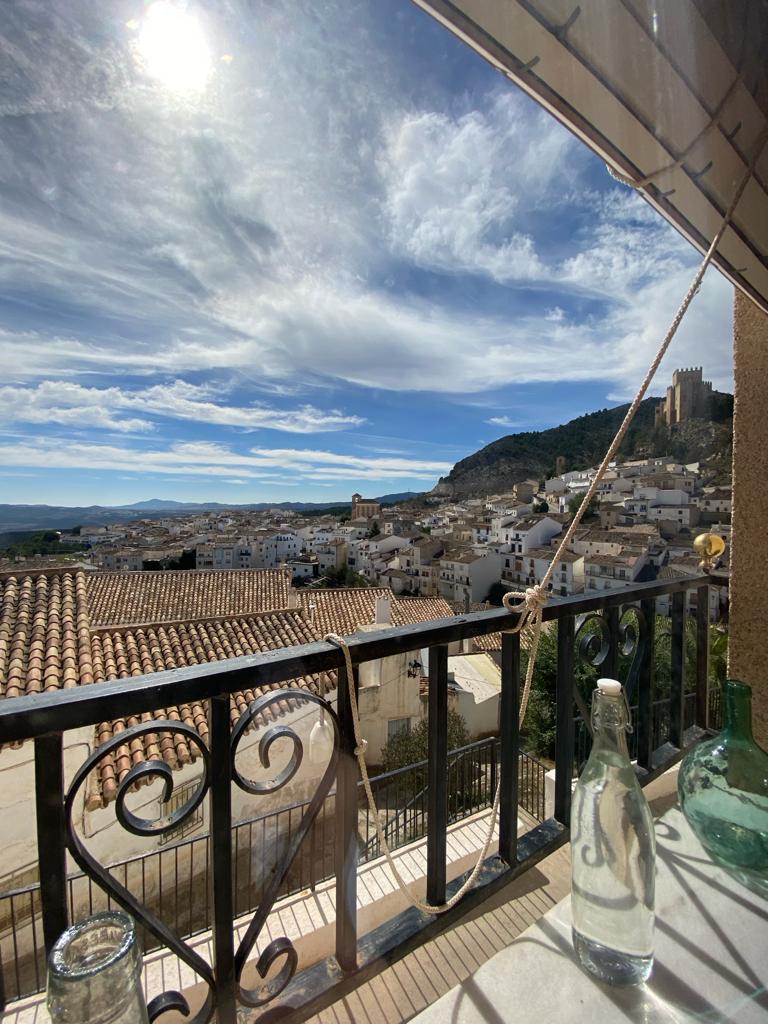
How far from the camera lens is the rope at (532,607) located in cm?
80

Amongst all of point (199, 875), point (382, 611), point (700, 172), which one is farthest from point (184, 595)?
point (700, 172)

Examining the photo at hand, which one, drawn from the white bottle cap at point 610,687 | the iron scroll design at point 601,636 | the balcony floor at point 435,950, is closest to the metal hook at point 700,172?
the white bottle cap at point 610,687

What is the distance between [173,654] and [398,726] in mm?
4585

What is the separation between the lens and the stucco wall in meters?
1.37

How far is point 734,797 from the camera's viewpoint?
1055 mm

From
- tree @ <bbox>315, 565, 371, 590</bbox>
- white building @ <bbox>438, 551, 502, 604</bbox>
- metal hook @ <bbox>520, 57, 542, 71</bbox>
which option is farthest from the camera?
tree @ <bbox>315, 565, 371, 590</bbox>

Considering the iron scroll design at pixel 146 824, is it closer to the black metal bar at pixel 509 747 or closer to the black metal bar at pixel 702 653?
Answer: the black metal bar at pixel 509 747

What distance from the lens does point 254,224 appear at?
9461 millimetres

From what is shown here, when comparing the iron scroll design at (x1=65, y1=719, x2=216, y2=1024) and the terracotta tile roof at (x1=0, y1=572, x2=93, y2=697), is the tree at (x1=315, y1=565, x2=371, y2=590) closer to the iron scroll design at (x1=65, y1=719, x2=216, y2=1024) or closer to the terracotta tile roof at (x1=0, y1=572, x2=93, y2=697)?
the terracotta tile roof at (x1=0, y1=572, x2=93, y2=697)

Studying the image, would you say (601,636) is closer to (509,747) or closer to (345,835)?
(509,747)

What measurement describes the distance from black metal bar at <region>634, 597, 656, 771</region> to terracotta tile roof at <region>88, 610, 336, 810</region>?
3148 mm

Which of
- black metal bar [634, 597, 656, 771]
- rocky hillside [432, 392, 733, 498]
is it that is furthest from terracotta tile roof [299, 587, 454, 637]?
rocky hillside [432, 392, 733, 498]

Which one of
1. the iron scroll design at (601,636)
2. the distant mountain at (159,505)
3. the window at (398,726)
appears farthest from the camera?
the distant mountain at (159,505)

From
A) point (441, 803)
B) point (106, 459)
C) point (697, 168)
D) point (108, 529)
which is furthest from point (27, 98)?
point (108, 529)
